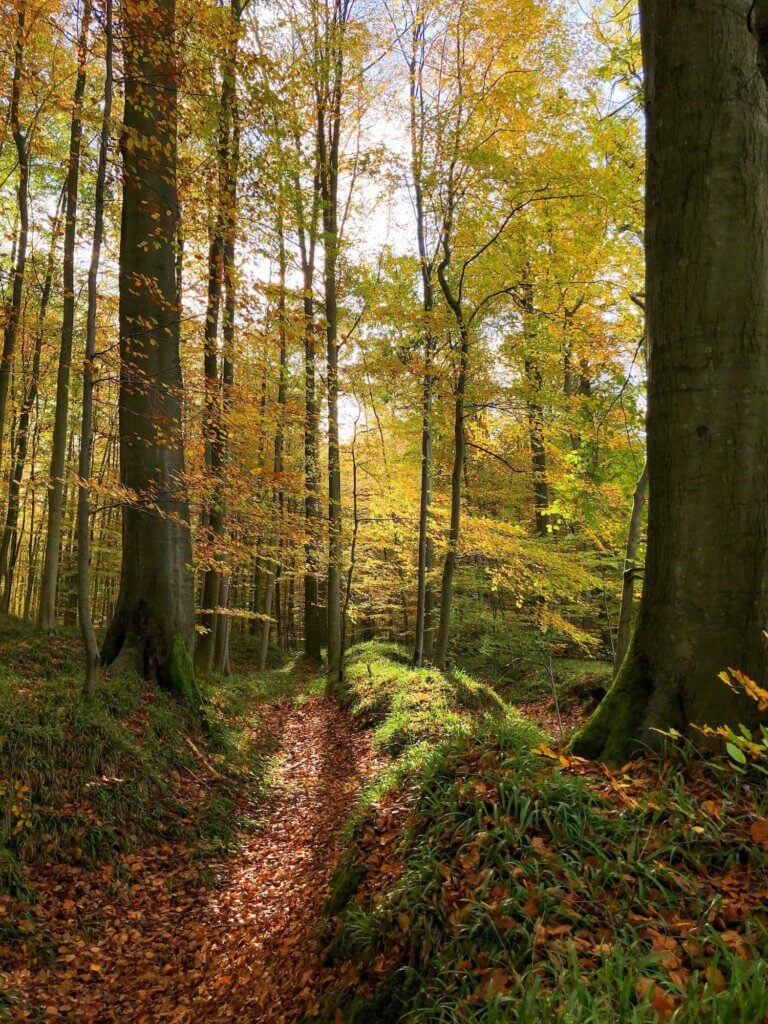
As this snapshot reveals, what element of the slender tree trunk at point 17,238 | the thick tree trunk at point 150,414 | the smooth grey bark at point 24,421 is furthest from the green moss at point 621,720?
the smooth grey bark at point 24,421

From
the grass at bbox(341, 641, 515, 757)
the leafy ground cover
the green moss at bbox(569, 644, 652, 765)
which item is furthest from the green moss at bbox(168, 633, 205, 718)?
the green moss at bbox(569, 644, 652, 765)

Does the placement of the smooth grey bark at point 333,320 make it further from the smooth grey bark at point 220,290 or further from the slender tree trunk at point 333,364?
the smooth grey bark at point 220,290

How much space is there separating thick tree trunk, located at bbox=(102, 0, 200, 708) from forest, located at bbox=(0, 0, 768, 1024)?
0.05 metres

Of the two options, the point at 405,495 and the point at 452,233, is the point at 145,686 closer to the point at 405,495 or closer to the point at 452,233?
the point at 405,495

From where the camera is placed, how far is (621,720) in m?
3.46

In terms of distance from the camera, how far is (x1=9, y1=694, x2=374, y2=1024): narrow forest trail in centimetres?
318

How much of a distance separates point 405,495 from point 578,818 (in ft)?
35.1

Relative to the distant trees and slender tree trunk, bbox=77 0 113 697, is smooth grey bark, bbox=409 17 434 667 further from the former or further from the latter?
slender tree trunk, bbox=77 0 113 697

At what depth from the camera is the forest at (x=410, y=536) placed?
2.71 m

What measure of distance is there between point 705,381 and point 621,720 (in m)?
2.13

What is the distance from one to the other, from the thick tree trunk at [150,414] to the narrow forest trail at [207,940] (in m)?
2.73

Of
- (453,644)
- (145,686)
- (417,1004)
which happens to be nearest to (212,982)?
(417,1004)

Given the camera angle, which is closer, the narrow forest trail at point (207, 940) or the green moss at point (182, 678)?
the narrow forest trail at point (207, 940)

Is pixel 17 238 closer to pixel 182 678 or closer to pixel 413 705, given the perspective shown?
pixel 182 678
